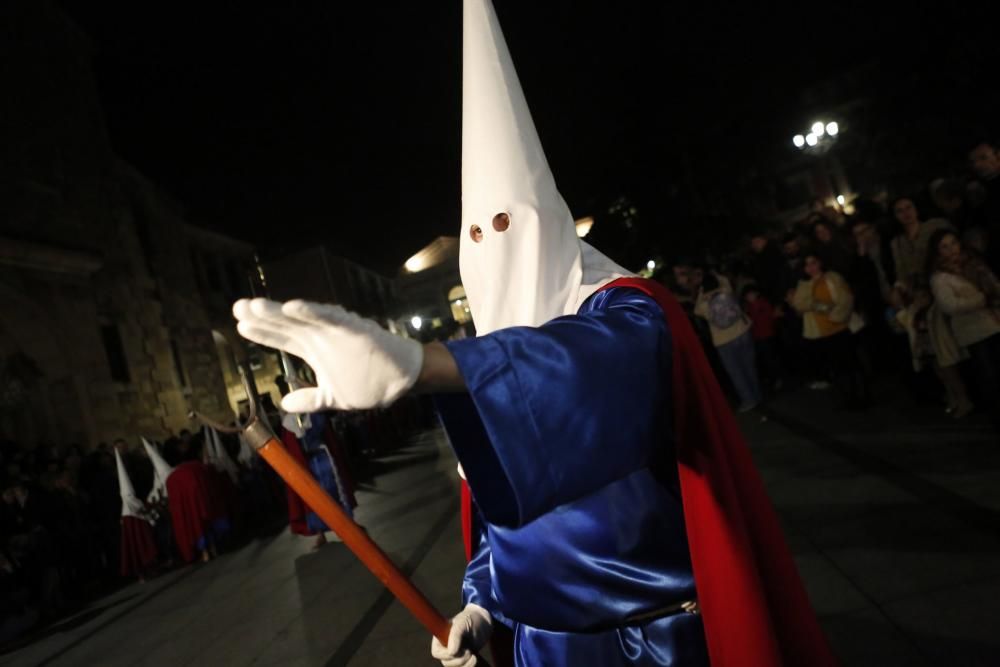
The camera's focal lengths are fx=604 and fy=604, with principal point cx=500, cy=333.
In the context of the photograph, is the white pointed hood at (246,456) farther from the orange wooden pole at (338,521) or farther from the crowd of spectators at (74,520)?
the orange wooden pole at (338,521)

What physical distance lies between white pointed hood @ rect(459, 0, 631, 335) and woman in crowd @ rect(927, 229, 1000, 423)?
3.90 metres

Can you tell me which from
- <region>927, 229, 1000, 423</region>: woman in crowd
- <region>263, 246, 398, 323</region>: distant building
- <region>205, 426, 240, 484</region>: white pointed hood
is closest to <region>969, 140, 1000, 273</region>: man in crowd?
<region>927, 229, 1000, 423</region>: woman in crowd

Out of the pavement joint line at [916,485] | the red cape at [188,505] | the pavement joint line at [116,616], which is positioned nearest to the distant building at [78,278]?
the red cape at [188,505]

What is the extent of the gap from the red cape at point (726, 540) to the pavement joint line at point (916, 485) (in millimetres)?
2470

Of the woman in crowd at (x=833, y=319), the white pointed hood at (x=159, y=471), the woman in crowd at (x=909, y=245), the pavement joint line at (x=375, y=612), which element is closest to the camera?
the pavement joint line at (x=375, y=612)

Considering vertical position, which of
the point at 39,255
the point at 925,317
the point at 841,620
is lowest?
the point at 841,620

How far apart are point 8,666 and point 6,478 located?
2.70 metres

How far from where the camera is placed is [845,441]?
5.00 meters

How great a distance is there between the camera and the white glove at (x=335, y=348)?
0.94 metres

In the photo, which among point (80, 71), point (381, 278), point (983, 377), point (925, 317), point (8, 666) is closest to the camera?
point (983, 377)

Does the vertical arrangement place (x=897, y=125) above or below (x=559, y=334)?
above

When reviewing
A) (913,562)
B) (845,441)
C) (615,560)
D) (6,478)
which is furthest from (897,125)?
(6,478)

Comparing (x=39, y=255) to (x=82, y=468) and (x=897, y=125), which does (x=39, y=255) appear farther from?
(x=897, y=125)

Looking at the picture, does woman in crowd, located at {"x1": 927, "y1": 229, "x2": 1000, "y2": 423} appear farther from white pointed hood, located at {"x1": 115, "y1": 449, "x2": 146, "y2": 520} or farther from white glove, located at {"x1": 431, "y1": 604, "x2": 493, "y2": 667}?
white pointed hood, located at {"x1": 115, "y1": 449, "x2": 146, "y2": 520}
